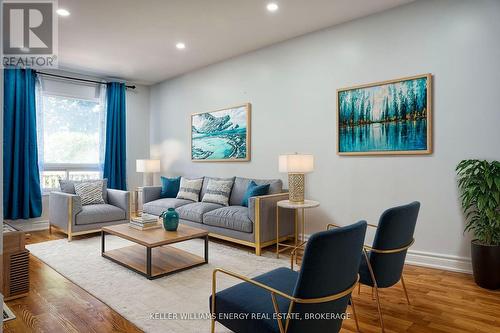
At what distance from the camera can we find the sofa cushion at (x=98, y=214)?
4516 mm

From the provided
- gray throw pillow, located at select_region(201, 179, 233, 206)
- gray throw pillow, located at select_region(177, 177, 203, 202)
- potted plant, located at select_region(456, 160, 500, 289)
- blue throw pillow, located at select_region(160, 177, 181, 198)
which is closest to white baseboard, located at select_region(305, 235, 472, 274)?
potted plant, located at select_region(456, 160, 500, 289)

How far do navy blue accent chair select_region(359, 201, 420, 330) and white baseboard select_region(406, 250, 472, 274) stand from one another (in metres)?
1.37

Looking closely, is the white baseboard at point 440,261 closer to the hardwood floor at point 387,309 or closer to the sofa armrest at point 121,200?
the hardwood floor at point 387,309

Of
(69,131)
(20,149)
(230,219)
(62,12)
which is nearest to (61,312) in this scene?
(230,219)

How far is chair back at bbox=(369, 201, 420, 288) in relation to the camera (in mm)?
2080

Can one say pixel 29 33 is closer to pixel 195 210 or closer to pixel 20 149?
pixel 20 149

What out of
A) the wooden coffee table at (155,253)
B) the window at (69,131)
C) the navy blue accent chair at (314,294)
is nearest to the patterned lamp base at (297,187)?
the wooden coffee table at (155,253)

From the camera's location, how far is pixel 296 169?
378 cm

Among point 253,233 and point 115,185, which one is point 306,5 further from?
point 115,185

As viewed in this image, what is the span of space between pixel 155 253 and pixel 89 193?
1.98 metres

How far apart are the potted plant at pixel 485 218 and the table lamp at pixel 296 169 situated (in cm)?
157

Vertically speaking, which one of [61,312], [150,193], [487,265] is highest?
[150,193]

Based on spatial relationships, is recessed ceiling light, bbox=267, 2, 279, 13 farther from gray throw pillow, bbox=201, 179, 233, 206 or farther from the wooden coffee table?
the wooden coffee table

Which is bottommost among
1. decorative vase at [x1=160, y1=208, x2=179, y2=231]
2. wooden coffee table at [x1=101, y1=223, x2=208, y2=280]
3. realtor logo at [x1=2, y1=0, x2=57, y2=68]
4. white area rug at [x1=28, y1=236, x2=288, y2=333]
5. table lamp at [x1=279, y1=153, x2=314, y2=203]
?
white area rug at [x1=28, y1=236, x2=288, y2=333]
